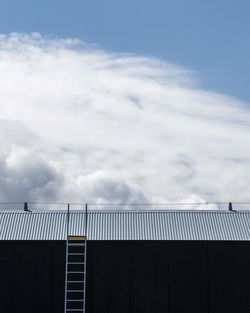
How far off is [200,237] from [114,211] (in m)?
4.74

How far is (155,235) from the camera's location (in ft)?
116
